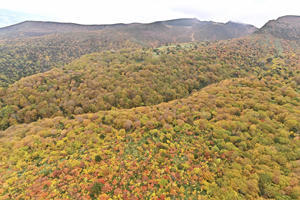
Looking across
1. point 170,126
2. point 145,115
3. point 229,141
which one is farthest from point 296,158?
point 145,115

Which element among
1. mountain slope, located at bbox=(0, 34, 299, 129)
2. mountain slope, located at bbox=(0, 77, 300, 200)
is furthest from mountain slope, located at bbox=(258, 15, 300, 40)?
mountain slope, located at bbox=(0, 77, 300, 200)

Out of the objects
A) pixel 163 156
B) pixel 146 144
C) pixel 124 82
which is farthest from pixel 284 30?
pixel 163 156

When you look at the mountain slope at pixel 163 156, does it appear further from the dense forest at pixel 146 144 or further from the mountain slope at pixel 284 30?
the mountain slope at pixel 284 30

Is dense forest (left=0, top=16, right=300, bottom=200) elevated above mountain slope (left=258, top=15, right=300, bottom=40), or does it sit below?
below

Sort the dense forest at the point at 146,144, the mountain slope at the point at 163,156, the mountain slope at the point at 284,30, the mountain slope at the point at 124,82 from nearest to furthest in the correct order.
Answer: the mountain slope at the point at 163,156, the dense forest at the point at 146,144, the mountain slope at the point at 124,82, the mountain slope at the point at 284,30

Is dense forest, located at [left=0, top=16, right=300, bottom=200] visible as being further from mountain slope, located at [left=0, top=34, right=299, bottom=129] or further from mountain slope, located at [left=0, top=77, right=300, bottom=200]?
mountain slope, located at [left=0, top=34, right=299, bottom=129]

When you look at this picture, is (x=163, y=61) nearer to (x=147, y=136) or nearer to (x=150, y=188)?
(x=147, y=136)

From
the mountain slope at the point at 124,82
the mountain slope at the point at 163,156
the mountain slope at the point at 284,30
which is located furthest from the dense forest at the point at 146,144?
the mountain slope at the point at 284,30

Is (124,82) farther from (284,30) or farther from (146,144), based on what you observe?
(284,30)

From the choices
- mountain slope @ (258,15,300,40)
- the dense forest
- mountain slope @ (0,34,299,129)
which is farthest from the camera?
mountain slope @ (258,15,300,40)
